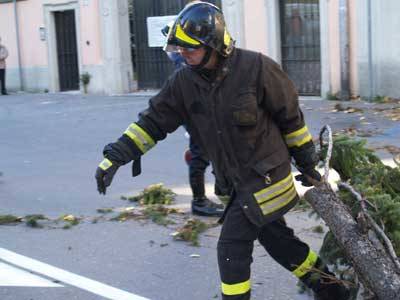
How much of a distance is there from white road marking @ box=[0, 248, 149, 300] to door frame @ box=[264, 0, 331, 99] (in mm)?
9393

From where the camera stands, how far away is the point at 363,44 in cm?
1372

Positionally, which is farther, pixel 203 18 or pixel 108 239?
pixel 108 239

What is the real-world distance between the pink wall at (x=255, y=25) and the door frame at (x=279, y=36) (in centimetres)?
13

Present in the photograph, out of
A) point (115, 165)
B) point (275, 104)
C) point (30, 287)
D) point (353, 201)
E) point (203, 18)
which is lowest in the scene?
point (30, 287)

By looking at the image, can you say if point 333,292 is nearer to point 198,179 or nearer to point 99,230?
point 198,179

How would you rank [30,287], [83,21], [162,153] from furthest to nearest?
[83,21]
[162,153]
[30,287]

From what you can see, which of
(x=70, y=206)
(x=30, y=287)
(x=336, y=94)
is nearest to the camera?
(x=30, y=287)

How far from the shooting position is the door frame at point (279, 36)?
1434 centimetres

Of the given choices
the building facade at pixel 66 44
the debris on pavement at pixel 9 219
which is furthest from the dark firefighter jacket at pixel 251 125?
the building facade at pixel 66 44

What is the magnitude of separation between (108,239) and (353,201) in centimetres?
257

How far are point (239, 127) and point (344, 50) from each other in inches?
412

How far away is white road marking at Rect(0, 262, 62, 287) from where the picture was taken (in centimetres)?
533

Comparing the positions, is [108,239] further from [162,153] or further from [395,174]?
[162,153]

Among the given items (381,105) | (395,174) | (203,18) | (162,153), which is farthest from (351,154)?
(381,105)
